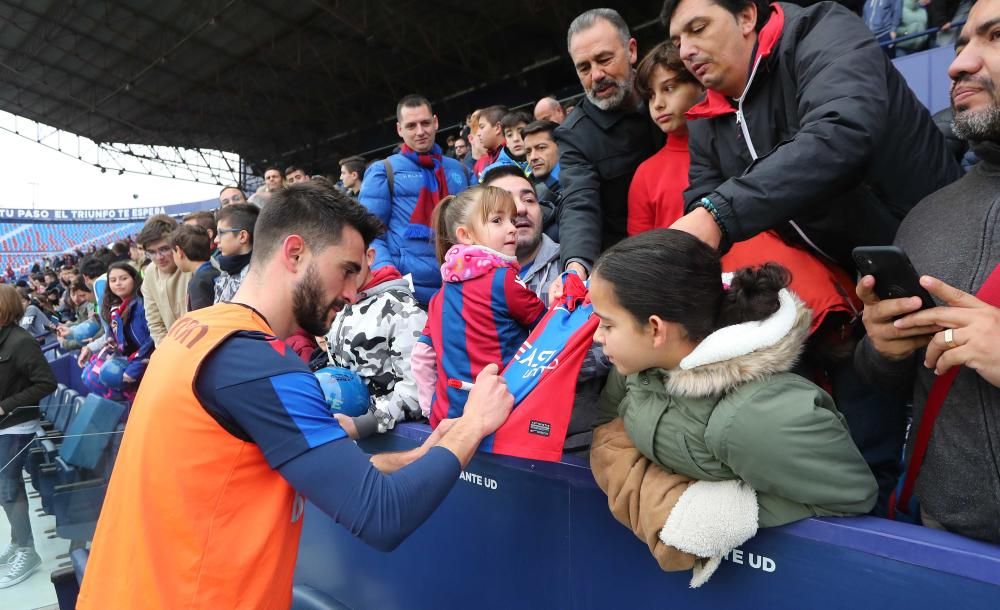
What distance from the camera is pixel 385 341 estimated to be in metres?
2.27

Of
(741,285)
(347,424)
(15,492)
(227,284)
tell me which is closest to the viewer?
(741,285)

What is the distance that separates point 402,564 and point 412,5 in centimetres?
1365

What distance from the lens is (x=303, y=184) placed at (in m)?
1.65

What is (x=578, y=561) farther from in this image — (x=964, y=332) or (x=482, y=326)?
(x=964, y=332)

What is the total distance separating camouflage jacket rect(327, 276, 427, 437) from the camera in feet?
7.17

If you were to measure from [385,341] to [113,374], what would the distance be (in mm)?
3502

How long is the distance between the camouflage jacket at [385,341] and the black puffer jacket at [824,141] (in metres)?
1.13

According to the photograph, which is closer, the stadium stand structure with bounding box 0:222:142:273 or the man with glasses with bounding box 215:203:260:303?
the man with glasses with bounding box 215:203:260:303

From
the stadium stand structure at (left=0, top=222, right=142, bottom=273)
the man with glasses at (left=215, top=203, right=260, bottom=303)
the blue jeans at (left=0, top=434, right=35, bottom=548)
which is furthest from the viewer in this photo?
the stadium stand structure at (left=0, top=222, right=142, bottom=273)

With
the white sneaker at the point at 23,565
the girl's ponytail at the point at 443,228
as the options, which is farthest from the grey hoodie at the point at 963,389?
the white sneaker at the point at 23,565

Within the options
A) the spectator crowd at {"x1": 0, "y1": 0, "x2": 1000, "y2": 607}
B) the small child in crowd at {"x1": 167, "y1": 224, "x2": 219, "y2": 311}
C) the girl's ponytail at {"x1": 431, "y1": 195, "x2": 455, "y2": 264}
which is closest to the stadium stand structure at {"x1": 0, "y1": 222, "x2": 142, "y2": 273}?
the small child in crowd at {"x1": 167, "y1": 224, "x2": 219, "y2": 311}

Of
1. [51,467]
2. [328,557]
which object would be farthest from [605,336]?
[51,467]

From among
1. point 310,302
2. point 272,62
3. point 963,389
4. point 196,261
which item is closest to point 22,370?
point 196,261

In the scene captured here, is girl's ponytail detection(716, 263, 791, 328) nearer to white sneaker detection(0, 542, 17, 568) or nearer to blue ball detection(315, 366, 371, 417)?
blue ball detection(315, 366, 371, 417)
